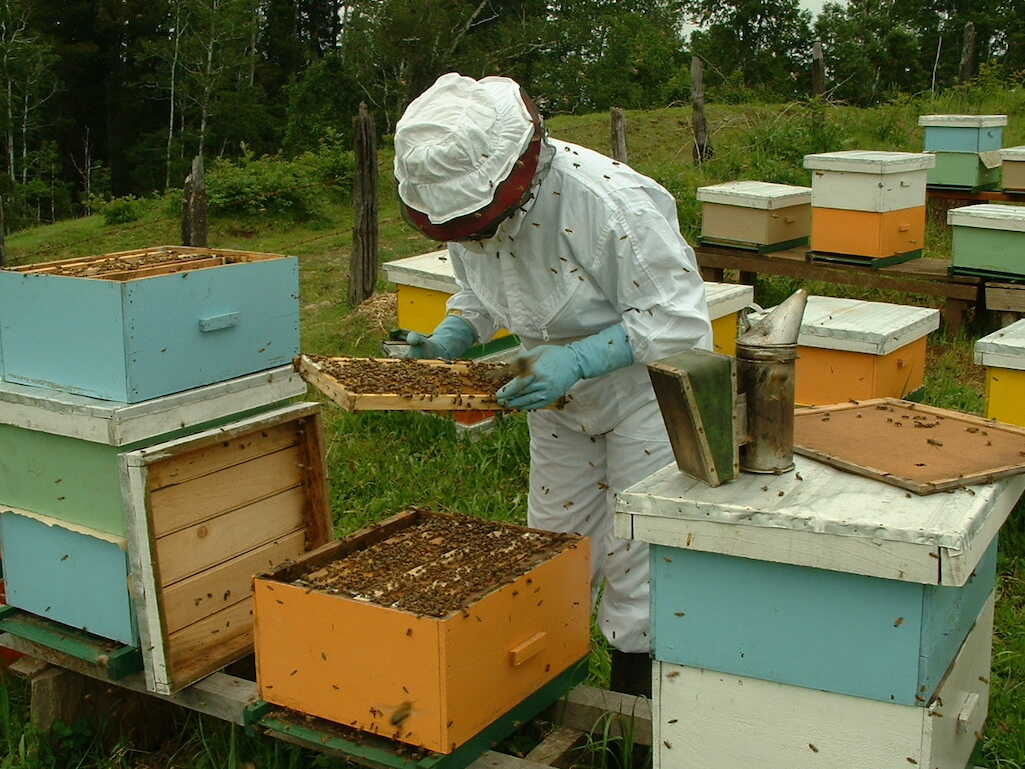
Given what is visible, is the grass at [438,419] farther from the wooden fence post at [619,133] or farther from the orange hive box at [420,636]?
the wooden fence post at [619,133]

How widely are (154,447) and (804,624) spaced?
1465 millimetres

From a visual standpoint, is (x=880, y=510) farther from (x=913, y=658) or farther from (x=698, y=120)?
(x=698, y=120)

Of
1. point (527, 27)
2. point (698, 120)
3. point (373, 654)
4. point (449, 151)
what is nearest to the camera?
point (373, 654)

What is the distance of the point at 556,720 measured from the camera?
2594mm

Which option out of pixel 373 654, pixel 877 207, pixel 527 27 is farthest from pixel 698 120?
pixel 527 27

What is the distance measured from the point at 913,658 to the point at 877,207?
4698 mm

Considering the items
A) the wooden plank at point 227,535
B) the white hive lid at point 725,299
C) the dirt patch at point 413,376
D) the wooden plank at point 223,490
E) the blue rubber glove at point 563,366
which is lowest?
the wooden plank at point 227,535

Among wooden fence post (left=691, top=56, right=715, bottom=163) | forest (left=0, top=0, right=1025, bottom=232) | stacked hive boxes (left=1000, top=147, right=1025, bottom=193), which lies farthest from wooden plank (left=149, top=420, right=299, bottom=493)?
forest (left=0, top=0, right=1025, bottom=232)

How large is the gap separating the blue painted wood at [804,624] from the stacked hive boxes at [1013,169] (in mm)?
5951

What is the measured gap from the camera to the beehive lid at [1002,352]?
3.58 m

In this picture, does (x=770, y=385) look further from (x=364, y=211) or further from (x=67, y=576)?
(x=364, y=211)

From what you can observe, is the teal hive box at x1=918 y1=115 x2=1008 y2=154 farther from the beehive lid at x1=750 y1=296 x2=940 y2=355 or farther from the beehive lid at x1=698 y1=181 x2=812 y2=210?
the beehive lid at x1=750 y1=296 x2=940 y2=355

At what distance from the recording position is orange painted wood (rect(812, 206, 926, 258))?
609 cm

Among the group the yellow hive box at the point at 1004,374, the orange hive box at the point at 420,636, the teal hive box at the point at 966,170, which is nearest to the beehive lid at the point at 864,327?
the yellow hive box at the point at 1004,374
